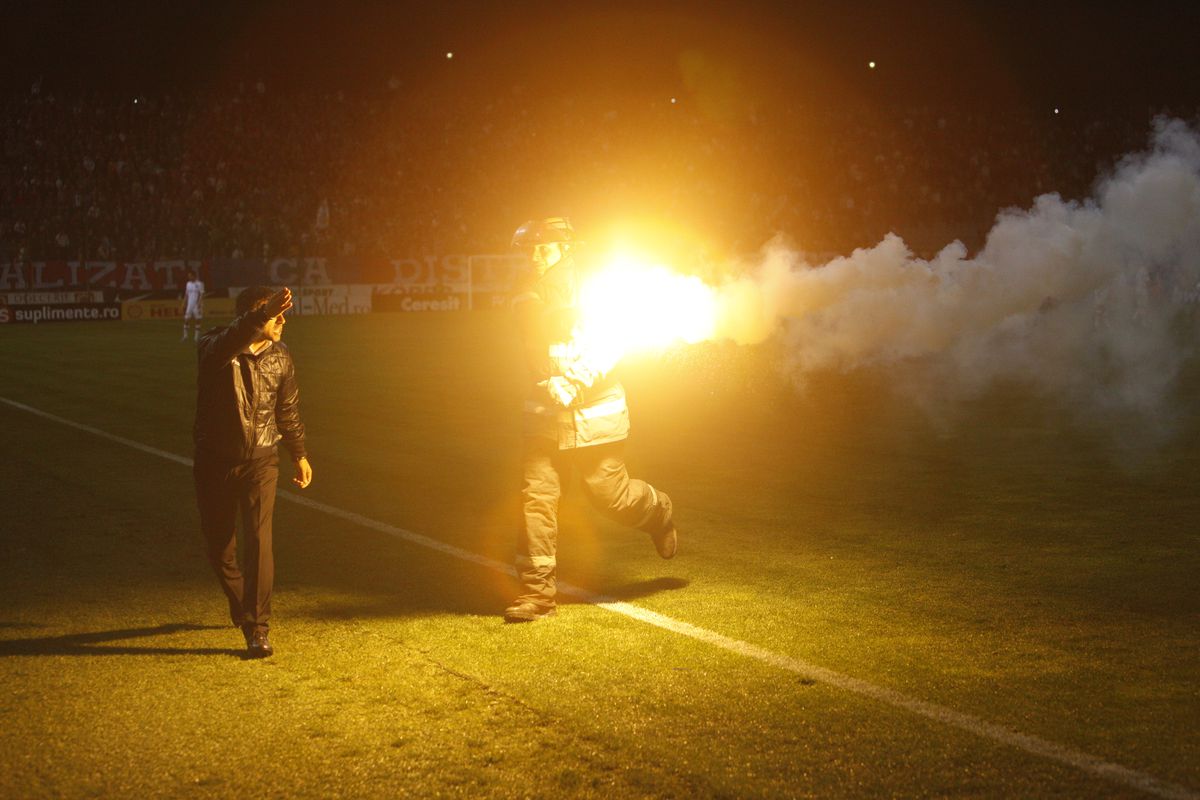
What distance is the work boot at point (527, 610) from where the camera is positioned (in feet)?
22.4

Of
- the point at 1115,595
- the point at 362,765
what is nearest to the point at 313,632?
the point at 362,765

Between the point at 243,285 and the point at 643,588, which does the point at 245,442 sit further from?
the point at 243,285

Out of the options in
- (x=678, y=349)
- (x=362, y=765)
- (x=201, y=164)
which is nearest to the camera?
(x=362, y=765)

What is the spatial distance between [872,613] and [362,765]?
316cm

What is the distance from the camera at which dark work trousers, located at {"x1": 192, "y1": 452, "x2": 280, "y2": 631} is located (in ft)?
20.9

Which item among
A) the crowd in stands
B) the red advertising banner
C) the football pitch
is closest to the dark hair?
the football pitch

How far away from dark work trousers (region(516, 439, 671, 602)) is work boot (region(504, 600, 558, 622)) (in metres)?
0.03

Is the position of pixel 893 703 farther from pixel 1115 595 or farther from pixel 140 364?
pixel 140 364

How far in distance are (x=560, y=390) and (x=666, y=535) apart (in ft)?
4.53

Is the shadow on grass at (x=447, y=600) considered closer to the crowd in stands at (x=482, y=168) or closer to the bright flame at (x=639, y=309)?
the bright flame at (x=639, y=309)

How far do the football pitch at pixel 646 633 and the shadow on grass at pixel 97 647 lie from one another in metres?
0.02

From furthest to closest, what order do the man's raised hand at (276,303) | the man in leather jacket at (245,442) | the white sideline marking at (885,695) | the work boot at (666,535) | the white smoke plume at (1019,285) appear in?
the white smoke plume at (1019,285)
the work boot at (666,535)
the man in leather jacket at (245,442)
the man's raised hand at (276,303)
the white sideline marking at (885,695)

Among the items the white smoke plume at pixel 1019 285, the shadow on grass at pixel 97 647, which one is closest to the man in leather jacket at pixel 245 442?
the shadow on grass at pixel 97 647

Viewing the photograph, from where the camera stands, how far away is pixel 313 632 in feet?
22.1
